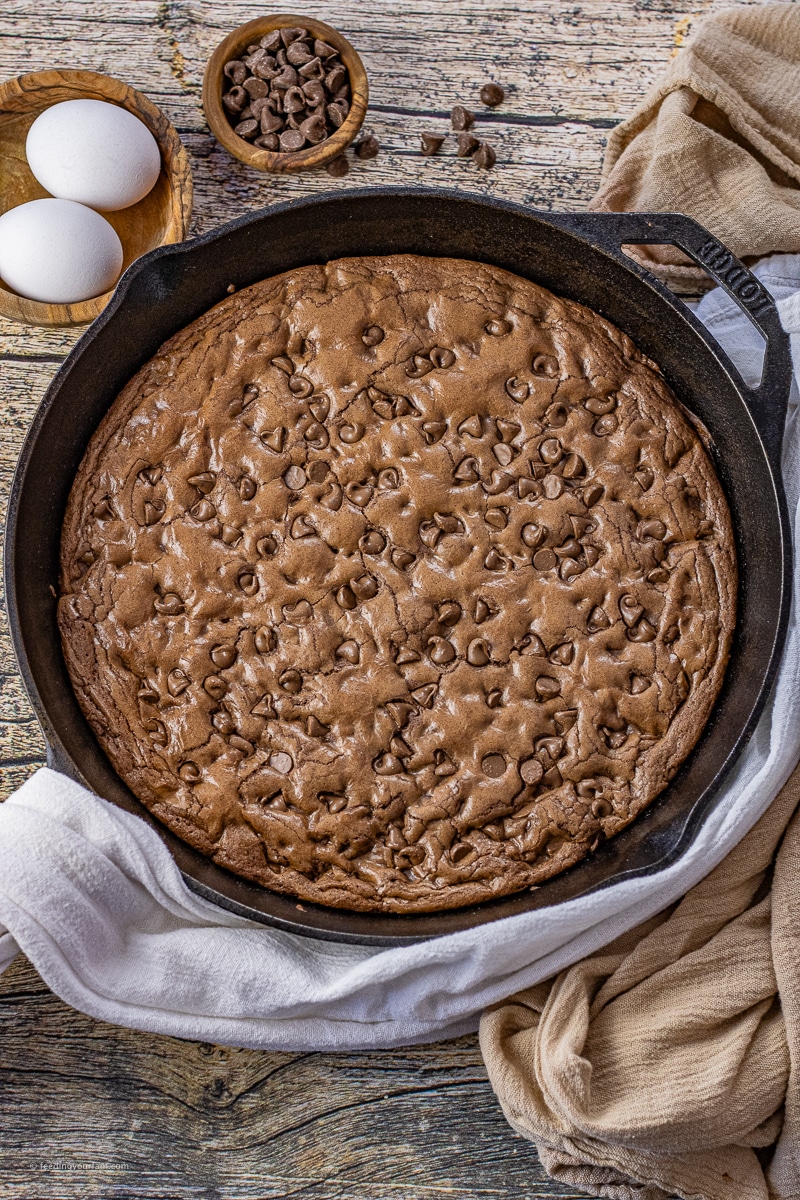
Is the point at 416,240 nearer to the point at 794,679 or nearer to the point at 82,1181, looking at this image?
the point at 794,679

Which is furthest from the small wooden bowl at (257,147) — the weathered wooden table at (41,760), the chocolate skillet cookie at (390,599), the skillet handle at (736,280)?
the skillet handle at (736,280)

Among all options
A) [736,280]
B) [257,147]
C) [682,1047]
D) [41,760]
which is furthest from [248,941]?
[257,147]

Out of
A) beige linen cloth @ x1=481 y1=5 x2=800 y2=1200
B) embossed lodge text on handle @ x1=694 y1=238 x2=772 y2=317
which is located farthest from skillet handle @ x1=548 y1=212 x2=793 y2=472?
beige linen cloth @ x1=481 y1=5 x2=800 y2=1200

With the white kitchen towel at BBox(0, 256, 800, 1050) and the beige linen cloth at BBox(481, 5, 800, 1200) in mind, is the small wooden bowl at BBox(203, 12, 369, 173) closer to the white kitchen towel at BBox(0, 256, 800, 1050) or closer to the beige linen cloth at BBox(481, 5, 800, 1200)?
the white kitchen towel at BBox(0, 256, 800, 1050)

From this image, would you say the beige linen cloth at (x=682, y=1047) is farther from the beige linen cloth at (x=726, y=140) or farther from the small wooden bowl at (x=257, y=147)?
the small wooden bowl at (x=257, y=147)

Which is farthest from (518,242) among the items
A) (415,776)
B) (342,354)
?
(415,776)

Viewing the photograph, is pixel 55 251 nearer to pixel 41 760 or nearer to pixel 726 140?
pixel 41 760
